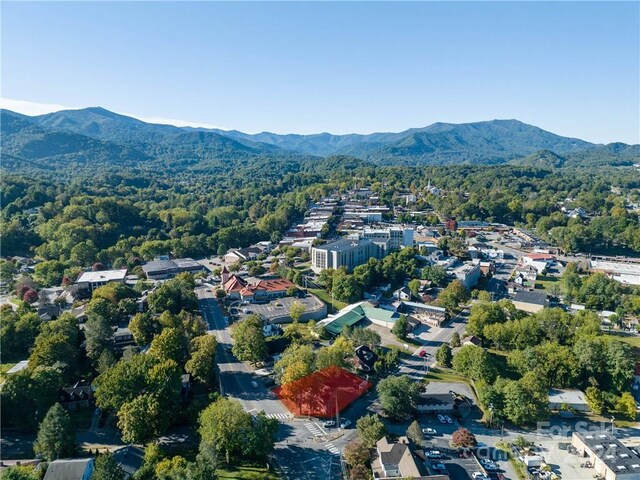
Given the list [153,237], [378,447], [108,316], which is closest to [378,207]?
[153,237]

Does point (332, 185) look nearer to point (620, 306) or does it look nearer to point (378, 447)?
point (620, 306)

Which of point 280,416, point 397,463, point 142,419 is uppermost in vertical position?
point 142,419

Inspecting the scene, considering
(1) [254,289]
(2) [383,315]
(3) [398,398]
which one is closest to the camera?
(3) [398,398]

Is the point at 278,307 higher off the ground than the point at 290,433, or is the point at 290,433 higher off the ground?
the point at 278,307

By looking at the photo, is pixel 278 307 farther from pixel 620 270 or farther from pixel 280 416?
pixel 620 270

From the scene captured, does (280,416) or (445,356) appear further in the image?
(445,356)

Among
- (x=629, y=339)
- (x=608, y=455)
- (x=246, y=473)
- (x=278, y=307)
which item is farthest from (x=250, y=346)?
(x=629, y=339)
